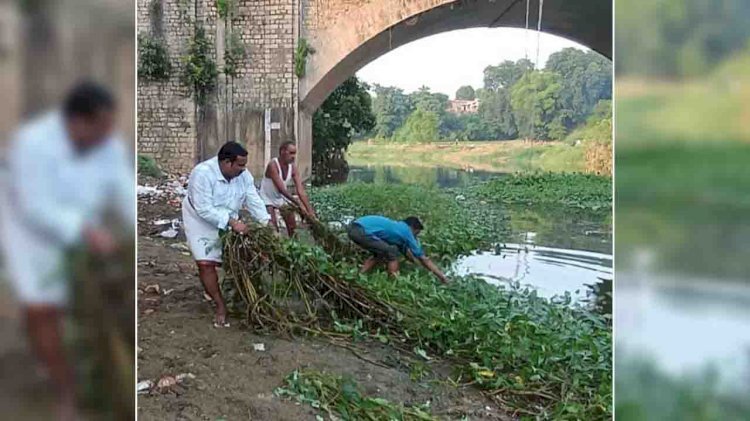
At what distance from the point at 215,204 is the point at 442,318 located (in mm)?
1174

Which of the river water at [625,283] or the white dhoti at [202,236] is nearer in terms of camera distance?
the river water at [625,283]

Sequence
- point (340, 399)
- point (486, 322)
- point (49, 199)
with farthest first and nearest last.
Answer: point (486, 322), point (340, 399), point (49, 199)

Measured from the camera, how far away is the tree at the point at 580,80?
3648 mm

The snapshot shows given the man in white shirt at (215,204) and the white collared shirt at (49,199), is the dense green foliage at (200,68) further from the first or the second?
the white collared shirt at (49,199)

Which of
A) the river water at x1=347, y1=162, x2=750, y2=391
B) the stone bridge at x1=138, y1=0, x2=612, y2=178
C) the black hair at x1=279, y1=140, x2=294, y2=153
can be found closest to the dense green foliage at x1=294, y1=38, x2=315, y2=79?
the stone bridge at x1=138, y1=0, x2=612, y2=178

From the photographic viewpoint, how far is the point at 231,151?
3744 mm

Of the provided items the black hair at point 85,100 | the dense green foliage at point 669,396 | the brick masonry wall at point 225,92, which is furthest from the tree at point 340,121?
the dense green foliage at point 669,396

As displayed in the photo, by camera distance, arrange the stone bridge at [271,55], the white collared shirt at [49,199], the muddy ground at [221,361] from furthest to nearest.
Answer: the stone bridge at [271,55] → the muddy ground at [221,361] → the white collared shirt at [49,199]

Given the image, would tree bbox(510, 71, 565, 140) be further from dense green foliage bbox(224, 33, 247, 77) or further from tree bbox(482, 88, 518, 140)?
dense green foliage bbox(224, 33, 247, 77)

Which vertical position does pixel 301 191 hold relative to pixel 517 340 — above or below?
above

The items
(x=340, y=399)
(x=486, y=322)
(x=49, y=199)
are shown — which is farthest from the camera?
(x=486, y=322)

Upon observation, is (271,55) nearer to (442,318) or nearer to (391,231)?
(391,231)

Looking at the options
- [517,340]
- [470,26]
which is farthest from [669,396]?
[470,26]

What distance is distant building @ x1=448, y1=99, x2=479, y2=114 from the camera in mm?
3711
